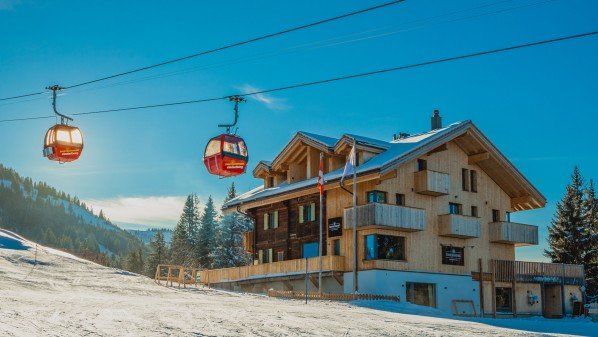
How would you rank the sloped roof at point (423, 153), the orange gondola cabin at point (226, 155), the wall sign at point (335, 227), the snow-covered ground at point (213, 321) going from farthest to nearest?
1. the wall sign at point (335, 227)
2. the sloped roof at point (423, 153)
3. the orange gondola cabin at point (226, 155)
4. the snow-covered ground at point (213, 321)

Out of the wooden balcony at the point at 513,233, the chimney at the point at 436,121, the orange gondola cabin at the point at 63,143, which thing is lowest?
the wooden balcony at the point at 513,233

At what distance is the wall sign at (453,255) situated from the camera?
163 ft

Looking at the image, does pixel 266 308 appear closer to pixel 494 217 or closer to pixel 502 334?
pixel 502 334

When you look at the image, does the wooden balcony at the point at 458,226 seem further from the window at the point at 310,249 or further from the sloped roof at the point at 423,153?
the window at the point at 310,249

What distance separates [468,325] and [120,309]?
1186cm

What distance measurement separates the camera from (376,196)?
47000 mm

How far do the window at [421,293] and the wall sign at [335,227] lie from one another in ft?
17.4

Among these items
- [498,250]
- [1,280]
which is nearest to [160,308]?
[1,280]

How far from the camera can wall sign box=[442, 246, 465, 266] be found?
49.7 metres

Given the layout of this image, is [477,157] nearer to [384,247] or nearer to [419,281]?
[419,281]

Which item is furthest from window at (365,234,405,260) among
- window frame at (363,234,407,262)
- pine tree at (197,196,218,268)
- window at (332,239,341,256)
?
pine tree at (197,196,218,268)

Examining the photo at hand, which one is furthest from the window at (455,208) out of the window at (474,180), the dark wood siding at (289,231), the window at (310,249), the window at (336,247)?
the window at (310,249)

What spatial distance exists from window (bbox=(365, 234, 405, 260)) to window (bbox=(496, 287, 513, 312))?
31.4 feet

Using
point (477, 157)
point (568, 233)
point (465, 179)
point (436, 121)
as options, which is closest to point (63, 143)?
point (465, 179)
